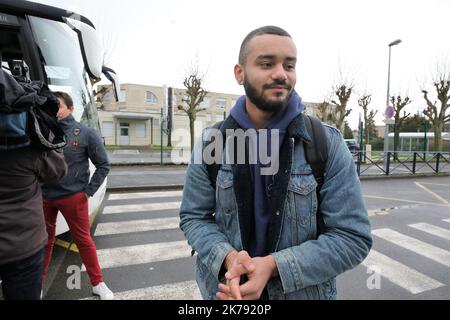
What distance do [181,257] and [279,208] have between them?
10.8 feet

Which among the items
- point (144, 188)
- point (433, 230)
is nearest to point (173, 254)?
point (433, 230)

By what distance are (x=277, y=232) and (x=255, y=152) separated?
375mm

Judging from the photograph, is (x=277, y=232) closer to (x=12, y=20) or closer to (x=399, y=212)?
(x=12, y=20)

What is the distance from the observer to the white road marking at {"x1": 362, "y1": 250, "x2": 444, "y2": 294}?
3582mm

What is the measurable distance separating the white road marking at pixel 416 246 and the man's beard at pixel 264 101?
4210mm

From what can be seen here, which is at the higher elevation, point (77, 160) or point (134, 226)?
point (77, 160)

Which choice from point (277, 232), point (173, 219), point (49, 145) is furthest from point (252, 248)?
point (173, 219)

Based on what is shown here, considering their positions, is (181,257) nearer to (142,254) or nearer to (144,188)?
(142,254)

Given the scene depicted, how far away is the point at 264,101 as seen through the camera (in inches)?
56.9

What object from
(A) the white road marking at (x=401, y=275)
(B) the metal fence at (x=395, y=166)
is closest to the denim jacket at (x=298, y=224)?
(A) the white road marking at (x=401, y=275)

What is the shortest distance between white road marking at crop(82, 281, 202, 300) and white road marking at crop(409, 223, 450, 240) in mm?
4599

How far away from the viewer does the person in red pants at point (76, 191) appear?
118 inches

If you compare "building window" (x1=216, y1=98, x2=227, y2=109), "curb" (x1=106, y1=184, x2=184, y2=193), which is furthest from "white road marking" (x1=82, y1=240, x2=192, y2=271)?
"building window" (x1=216, y1=98, x2=227, y2=109)

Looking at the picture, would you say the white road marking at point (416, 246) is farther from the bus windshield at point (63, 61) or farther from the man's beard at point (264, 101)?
the bus windshield at point (63, 61)
